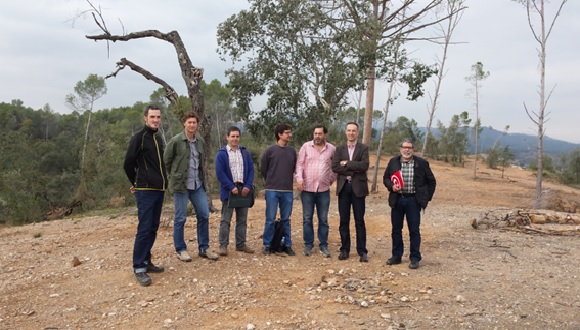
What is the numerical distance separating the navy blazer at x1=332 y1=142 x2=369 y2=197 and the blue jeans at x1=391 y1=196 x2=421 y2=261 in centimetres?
43

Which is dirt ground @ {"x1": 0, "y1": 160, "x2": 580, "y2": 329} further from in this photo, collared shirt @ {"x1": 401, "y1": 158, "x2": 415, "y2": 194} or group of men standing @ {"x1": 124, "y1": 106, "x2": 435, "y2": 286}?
collared shirt @ {"x1": 401, "y1": 158, "x2": 415, "y2": 194}

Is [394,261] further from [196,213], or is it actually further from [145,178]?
[145,178]

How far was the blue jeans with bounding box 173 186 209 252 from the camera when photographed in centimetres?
497

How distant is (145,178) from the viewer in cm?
448

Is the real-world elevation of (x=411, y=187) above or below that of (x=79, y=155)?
above

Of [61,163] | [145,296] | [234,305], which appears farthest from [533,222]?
[61,163]

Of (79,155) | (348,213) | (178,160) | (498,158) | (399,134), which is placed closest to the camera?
(178,160)

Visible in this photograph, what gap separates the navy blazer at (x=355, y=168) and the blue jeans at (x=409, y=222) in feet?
1.42

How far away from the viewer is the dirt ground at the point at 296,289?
3709mm

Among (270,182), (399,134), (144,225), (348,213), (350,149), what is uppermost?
(399,134)

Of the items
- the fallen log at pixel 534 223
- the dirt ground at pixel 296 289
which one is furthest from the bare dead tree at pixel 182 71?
the fallen log at pixel 534 223

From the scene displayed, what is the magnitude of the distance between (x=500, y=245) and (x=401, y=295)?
2982 mm

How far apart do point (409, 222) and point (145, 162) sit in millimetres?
3084

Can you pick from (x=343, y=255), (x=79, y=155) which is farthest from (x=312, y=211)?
(x=79, y=155)
